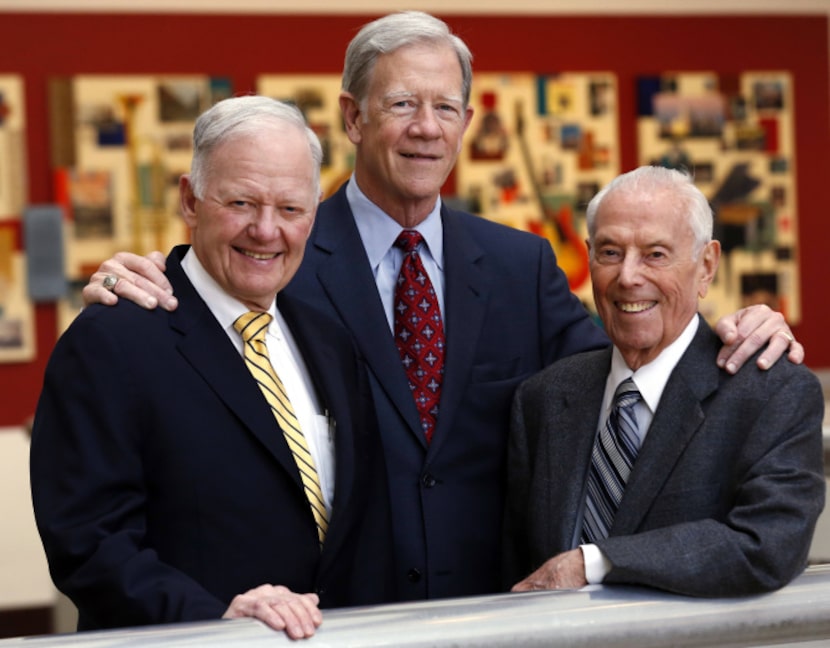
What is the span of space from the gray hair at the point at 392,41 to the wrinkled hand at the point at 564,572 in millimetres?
1050

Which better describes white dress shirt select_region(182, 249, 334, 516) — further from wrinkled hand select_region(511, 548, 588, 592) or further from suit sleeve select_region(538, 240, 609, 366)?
suit sleeve select_region(538, 240, 609, 366)

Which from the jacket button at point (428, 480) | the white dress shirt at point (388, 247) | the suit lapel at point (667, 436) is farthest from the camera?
the white dress shirt at point (388, 247)

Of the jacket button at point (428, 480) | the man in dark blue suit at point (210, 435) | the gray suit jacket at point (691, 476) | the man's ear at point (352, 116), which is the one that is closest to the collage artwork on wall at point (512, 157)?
the man's ear at point (352, 116)

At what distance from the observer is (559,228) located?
22.4 feet

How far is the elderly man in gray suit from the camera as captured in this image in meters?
1.85

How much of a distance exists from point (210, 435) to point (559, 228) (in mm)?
5070

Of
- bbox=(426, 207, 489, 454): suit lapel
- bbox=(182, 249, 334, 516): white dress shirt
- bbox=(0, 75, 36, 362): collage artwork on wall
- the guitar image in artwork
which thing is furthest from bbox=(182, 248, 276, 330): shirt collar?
the guitar image in artwork

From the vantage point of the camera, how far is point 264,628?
1.36 meters

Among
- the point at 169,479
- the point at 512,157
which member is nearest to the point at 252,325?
the point at 169,479

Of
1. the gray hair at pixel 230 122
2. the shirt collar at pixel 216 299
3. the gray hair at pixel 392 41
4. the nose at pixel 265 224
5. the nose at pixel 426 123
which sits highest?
the gray hair at pixel 392 41

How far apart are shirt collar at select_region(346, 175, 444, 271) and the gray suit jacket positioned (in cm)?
40

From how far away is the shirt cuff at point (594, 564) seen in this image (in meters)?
1.92

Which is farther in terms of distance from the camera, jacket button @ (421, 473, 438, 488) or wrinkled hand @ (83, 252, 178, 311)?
jacket button @ (421, 473, 438, 488)

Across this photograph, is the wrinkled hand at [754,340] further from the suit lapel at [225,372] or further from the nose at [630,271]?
the suit lapel at [225,372]
